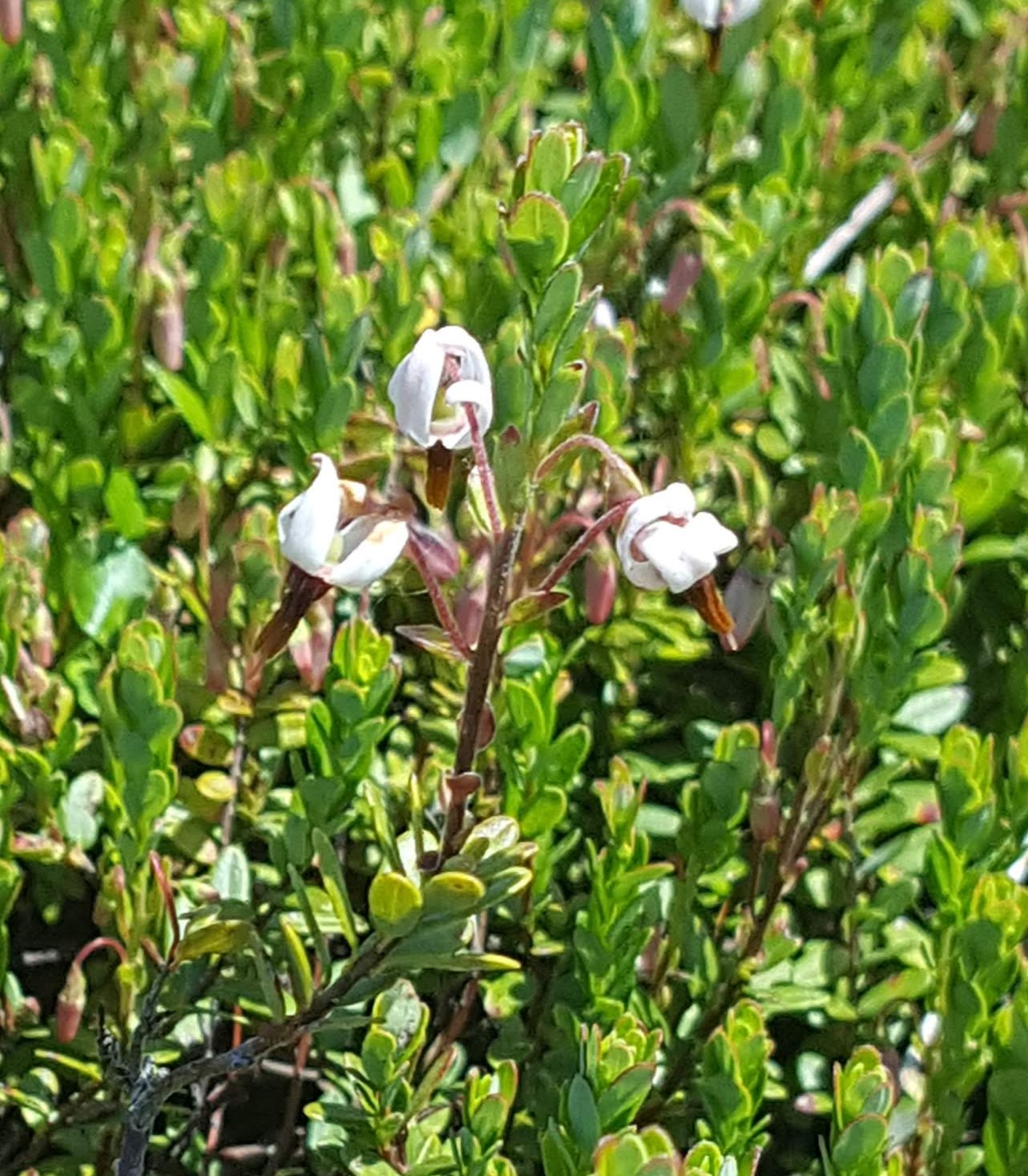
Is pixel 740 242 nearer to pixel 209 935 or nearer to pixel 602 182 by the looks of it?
pixel 602 182

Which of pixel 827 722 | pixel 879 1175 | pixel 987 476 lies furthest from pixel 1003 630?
pixel 879 1175

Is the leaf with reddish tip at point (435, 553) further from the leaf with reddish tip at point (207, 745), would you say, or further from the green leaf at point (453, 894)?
the leaf with reddish tip at point (207, 745)

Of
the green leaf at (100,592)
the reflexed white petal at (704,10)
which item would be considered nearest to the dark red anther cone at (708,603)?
the green leaf at (100,592)

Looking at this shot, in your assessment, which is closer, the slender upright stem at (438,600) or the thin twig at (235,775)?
the slender upright stem at (438,600)

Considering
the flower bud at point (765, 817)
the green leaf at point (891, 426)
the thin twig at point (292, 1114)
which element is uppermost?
the green leaf at point (891, 426)

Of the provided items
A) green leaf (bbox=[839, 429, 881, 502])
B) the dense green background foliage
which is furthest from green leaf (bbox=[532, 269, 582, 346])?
green leaf (bbox=[839, 429, 881, 502])

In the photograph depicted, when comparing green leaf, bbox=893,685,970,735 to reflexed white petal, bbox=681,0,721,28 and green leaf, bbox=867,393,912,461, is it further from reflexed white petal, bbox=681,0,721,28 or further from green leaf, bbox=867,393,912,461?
reflexed white petal, bbox=681,0,721,28
